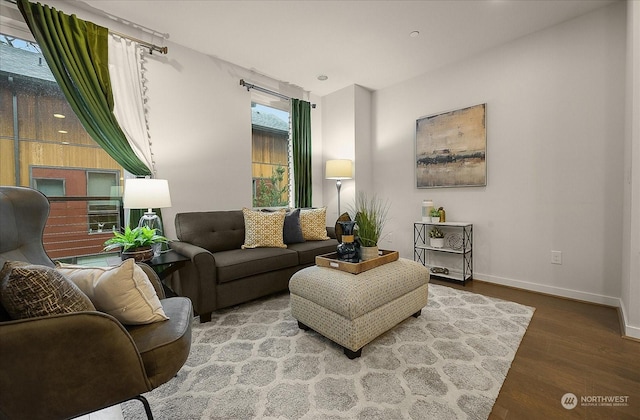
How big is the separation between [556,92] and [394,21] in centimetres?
174

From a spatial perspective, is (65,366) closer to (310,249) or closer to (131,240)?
(131,240)

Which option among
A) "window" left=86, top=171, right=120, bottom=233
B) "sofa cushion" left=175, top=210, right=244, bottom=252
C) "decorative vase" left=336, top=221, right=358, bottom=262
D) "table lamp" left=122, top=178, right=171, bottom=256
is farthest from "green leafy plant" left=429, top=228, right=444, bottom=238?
"window" left=86, top=171, right=120, bottom=233

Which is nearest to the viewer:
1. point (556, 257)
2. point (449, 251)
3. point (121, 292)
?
point (121, 292)

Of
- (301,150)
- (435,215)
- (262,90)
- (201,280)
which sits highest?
(262,90)

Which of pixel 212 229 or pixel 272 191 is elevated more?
pixel 272 191

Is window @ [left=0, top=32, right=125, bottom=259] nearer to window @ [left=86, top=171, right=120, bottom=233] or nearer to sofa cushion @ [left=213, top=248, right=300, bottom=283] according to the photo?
window @ [left=86, top=171, right=120, bottom=233]

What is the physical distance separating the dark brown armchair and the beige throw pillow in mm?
79

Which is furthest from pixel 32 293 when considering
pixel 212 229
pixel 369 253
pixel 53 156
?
pixel 53 156

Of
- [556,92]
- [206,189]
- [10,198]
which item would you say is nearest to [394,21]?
[556,92]

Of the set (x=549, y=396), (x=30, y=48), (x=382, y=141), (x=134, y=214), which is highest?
(x=30, y=48)

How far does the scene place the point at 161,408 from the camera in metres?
1.30

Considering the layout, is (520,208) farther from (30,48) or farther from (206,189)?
(30,48)

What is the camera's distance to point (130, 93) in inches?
104

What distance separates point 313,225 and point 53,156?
8.27ft
